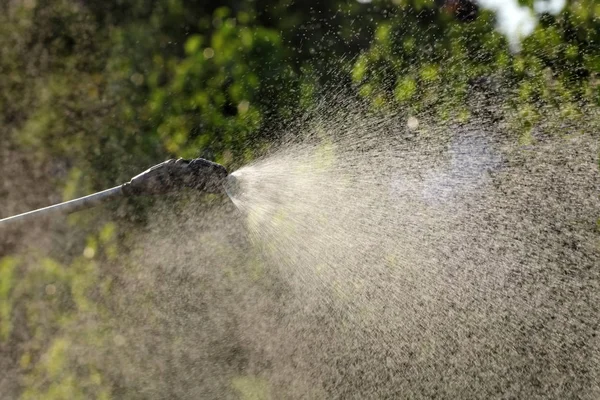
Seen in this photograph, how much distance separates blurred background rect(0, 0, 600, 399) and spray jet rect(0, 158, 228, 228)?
10.7ft

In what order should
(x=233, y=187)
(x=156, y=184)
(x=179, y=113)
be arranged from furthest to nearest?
(x=179, y=113) < (x=233, y=187) < (x=156, y=184)

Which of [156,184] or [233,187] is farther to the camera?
[233,187]

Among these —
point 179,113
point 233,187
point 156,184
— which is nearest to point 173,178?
point 156,184

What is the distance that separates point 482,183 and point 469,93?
952 mm

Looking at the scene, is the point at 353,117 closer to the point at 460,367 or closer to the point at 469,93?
the point at 469,93

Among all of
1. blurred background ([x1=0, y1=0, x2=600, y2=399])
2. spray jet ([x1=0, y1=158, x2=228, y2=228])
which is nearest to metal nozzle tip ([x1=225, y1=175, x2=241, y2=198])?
spray jet ([x1=0, y1=158, x2=228, y2=228])

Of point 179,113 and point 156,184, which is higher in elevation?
point 156,184

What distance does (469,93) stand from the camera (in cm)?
594

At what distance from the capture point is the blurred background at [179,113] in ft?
17.8

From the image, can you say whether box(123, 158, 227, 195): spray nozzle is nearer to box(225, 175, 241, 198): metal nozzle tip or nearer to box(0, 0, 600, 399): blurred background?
box(225, 175, 241, 198): metal nozzle tip

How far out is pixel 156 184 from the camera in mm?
2061

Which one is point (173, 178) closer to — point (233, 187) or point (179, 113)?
point (233, 187)

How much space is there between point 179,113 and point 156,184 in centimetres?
405

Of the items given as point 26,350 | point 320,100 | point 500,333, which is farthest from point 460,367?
point 26,350
